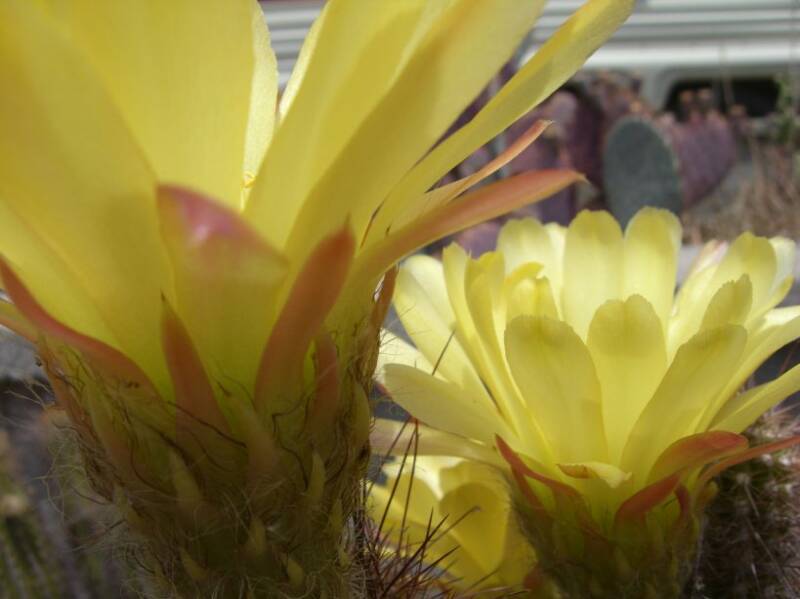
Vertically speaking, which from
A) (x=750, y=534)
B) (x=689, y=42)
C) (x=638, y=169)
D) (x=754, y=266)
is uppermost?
(x=689, y=42)

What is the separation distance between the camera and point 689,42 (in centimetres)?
370

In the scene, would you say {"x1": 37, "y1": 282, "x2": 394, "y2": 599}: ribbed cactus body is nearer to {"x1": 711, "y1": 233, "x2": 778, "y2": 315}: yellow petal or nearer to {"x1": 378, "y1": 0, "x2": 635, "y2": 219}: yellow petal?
{"x1": 378, "y1": 0, "x2": 635, "y2": 219}: yellow petal

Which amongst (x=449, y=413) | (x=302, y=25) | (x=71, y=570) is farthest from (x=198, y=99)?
(x=302, y=25)

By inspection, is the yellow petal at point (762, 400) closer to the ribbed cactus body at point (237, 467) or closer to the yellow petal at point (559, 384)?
the yellow petal at point (559, 384)

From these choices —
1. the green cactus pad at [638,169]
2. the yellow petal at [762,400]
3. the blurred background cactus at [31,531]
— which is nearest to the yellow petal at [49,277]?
the yellow petal at [762,400]

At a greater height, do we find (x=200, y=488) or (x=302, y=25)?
(x=302, y=25)

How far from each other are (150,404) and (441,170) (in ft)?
0.34

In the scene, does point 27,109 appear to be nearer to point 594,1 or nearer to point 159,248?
point 159,248

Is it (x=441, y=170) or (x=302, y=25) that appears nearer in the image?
(x=441, y=170)

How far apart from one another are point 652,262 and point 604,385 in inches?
3.0

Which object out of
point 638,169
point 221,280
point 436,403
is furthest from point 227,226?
point 638,169

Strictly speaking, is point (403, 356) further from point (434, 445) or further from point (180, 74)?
point (180, 74)

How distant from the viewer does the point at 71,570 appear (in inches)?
33.5

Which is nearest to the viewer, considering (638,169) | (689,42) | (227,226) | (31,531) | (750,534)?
(227,226)
